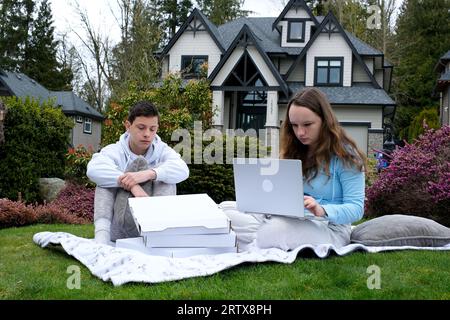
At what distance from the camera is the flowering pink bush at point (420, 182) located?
24.8ft

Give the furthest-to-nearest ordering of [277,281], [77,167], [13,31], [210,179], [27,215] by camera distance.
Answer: [13,31], [77,167], [210,179], [27,215], [277,281]

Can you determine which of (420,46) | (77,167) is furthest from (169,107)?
(420,46)

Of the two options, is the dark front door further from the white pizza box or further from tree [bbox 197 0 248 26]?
the white pizza box

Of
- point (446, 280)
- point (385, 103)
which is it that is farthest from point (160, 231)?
point (385, 103)

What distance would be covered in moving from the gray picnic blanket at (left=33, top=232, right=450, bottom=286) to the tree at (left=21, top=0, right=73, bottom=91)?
39629 millimetres

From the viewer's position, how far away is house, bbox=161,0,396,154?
2398cm

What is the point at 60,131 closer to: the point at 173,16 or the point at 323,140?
the point at 323,140

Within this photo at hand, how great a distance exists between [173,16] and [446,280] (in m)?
38.3

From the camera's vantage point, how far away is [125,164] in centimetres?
524

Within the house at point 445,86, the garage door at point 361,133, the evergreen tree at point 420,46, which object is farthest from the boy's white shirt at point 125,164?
the evergreen tree at point 420,46

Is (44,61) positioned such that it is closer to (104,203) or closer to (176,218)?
(104,203)

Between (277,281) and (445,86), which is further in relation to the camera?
(445,86)

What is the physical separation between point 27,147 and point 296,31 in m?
17.7

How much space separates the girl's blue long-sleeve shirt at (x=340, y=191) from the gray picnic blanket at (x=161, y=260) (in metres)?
0.26
